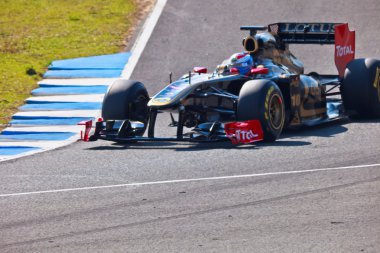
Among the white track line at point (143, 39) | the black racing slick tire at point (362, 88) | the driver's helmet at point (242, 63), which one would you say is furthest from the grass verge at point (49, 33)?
the black racing slick tire at point (362, 88)

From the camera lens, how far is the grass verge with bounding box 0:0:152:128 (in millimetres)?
18141

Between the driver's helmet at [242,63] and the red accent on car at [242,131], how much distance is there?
1604mm

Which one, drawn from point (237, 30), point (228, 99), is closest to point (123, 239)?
point (228, 99)

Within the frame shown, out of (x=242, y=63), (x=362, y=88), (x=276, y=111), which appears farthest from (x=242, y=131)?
(x=362, y=88)

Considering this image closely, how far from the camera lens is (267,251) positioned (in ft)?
22.9

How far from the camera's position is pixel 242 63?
13.4 m

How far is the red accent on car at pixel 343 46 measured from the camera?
14461mm

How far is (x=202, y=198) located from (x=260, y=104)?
327 centimetres

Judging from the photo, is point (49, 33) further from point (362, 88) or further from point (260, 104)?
point (260, 104)

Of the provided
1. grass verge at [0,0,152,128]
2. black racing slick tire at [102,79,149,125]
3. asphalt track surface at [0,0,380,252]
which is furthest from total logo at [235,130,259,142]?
grass verge at [0,0,152,128]

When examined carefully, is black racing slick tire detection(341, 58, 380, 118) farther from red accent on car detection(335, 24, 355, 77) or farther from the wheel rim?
the wheel rim

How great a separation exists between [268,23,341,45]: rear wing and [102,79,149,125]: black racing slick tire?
8.83 feet

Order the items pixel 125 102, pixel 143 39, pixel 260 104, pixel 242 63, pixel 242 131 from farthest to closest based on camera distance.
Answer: pixel 143 39 → pixel 242 63 → pixel 125 102 → pixel 260 104 → pixel 242 131

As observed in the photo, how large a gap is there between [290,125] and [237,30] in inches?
295
